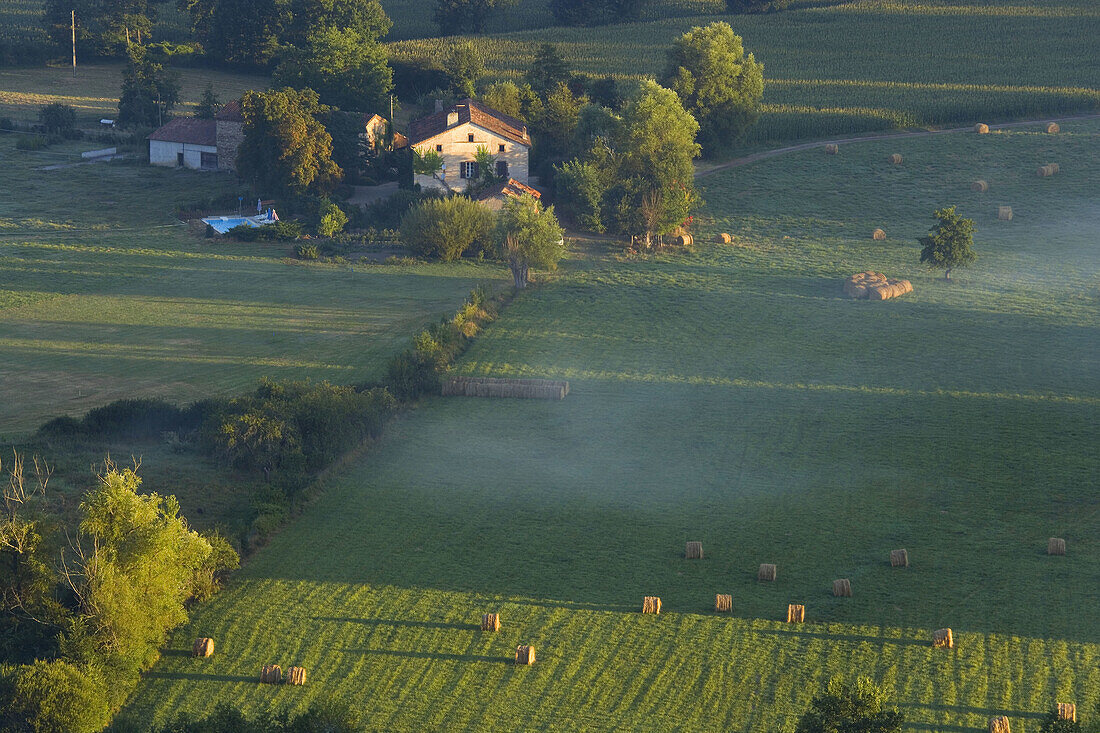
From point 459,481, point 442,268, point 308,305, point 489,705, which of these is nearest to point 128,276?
point 308,305

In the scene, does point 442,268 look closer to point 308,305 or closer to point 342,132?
point 308,305

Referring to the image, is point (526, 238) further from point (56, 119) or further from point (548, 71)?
point (56, 119)

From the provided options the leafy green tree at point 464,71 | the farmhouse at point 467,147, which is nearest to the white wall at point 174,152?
the farmhouse at point 467,147

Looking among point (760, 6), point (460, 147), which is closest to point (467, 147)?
point (460, 147)

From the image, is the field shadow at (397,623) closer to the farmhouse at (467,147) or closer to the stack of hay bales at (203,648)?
the stack of hay bales at (203,648)

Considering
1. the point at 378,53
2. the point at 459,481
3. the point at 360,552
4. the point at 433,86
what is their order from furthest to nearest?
the point at 433,86, the point at 378,53, the point at 459,481, the point at 360,552
